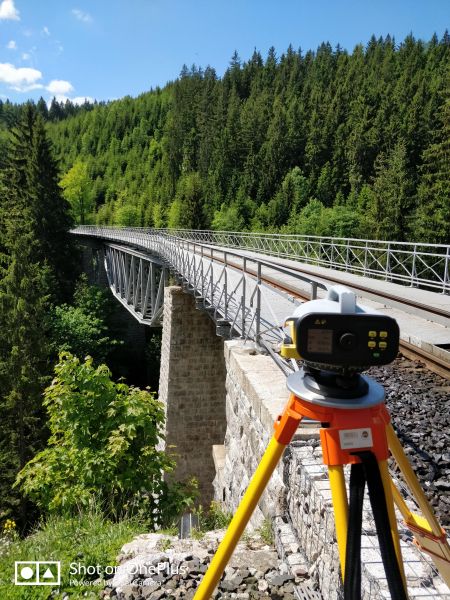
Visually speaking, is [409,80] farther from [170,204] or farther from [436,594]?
[436,594]

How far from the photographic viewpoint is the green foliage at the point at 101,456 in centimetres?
496

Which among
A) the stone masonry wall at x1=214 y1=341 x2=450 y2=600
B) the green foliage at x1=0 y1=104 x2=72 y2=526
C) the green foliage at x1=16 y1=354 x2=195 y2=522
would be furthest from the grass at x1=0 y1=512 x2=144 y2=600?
the green foliage at x1=0 y1=104 x2=72 y2=526

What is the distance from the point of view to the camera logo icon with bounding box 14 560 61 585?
10.9 feet

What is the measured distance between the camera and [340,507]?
59.7 inches

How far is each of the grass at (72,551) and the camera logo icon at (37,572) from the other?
0.13 ft

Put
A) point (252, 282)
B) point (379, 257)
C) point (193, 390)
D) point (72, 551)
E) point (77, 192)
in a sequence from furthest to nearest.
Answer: point (77, 192) → point (379, 257) → point (193, 390) → point (252, 282) → point (72, 551)

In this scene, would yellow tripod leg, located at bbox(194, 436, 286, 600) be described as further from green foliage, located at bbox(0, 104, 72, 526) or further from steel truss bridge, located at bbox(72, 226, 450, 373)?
green foliage, located at bbox(0, 104, 72, 526)

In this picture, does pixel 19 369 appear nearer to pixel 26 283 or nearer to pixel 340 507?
pixel 26 283

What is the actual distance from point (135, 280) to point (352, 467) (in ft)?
131

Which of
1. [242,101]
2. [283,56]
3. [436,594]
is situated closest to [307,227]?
[436,594]

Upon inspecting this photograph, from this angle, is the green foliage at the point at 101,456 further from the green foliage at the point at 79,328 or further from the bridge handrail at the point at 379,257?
the green foliage at the point at 79,328

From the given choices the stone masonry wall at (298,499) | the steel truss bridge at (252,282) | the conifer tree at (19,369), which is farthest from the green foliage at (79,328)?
the stone masonry wall at (298,499)

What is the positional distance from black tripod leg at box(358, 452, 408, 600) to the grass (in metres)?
2.49

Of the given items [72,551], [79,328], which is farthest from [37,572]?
[79,328]
